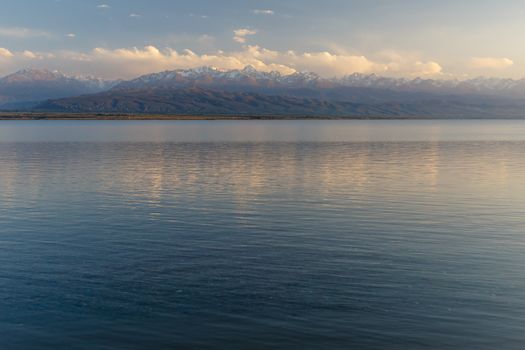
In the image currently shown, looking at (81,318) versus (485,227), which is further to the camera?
(485,227)

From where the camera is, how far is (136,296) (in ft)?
72.0

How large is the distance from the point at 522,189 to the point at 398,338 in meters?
39.2

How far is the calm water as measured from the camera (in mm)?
18844


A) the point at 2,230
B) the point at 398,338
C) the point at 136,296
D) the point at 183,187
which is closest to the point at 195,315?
the point at 136,296

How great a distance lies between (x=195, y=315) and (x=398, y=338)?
6901 millimetres

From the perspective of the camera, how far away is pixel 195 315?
20125 millimetres

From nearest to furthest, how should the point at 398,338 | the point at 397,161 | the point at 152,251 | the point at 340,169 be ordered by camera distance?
the point at 398,338
the point at 152,251
the point at 340,169
the point at 397,161

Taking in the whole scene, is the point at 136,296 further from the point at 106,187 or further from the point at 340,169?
the point at 340,169

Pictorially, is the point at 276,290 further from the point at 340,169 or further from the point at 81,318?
the point at 340,169

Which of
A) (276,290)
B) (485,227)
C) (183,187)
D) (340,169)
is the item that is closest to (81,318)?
(276,290)

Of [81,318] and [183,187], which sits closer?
[81,318]

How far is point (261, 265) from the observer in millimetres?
26281

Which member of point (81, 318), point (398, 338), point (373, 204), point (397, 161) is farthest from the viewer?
point (397, 161)

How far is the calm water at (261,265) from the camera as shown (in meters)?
18.8
